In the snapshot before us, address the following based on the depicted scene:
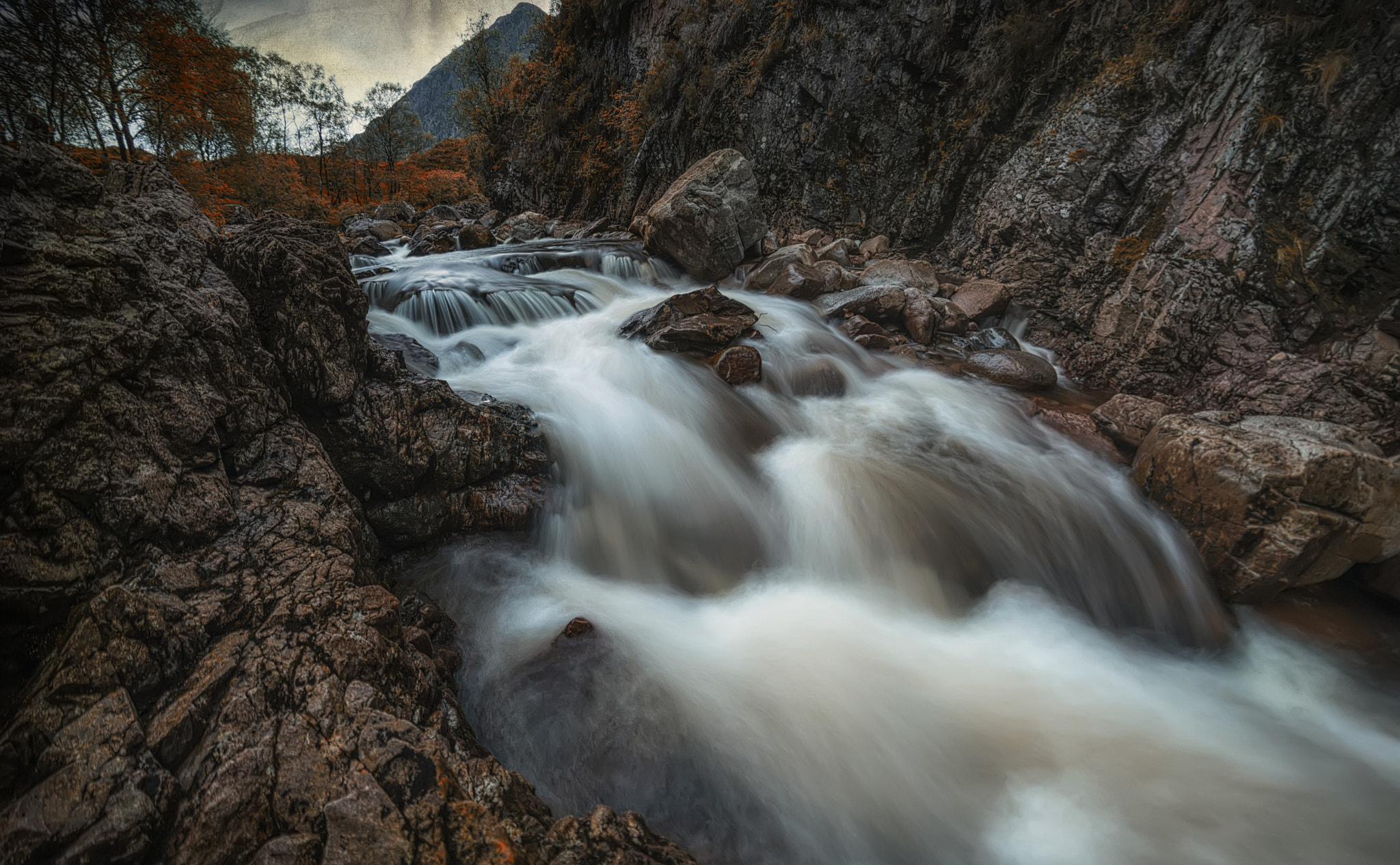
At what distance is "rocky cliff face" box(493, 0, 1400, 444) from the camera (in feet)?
16.7

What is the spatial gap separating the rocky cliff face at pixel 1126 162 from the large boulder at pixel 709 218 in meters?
3.13

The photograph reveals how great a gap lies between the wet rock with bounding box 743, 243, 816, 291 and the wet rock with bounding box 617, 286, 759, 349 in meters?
2.63

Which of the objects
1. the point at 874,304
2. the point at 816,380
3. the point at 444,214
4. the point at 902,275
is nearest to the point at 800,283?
the point at 874,304

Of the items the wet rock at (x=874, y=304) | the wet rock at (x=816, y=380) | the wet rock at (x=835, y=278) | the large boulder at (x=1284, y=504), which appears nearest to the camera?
the large boulder at (x=1284, y=504)

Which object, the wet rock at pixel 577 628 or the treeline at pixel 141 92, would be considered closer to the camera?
the wet rock at pixel 577 628

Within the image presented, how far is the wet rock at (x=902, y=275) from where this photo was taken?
30.9 ft

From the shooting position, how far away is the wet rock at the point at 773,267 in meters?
9.88

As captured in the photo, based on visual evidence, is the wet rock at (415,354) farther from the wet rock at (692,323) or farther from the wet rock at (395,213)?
the wet rock at (395,213)

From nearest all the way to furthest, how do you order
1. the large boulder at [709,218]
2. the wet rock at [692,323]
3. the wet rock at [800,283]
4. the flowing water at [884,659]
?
1. the flowing water at [884,659]
2. the wet rock at [692,323]
3. the wet rock at [800,283]
4. the large boulder at [709,218]

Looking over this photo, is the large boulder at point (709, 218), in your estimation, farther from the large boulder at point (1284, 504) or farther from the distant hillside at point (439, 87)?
the distant hillside at point (439, 87)

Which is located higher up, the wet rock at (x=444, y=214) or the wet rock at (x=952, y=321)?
the wet rock at (x=444, y=214)

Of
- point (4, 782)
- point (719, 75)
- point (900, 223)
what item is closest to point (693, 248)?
point (900, 223)

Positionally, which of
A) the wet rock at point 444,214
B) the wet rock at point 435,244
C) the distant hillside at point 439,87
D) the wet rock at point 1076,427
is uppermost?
the distant hillside at point 439,87

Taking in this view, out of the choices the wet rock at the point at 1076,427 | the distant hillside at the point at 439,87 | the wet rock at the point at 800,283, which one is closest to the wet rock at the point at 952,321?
the wet rock at the point at 800,283
